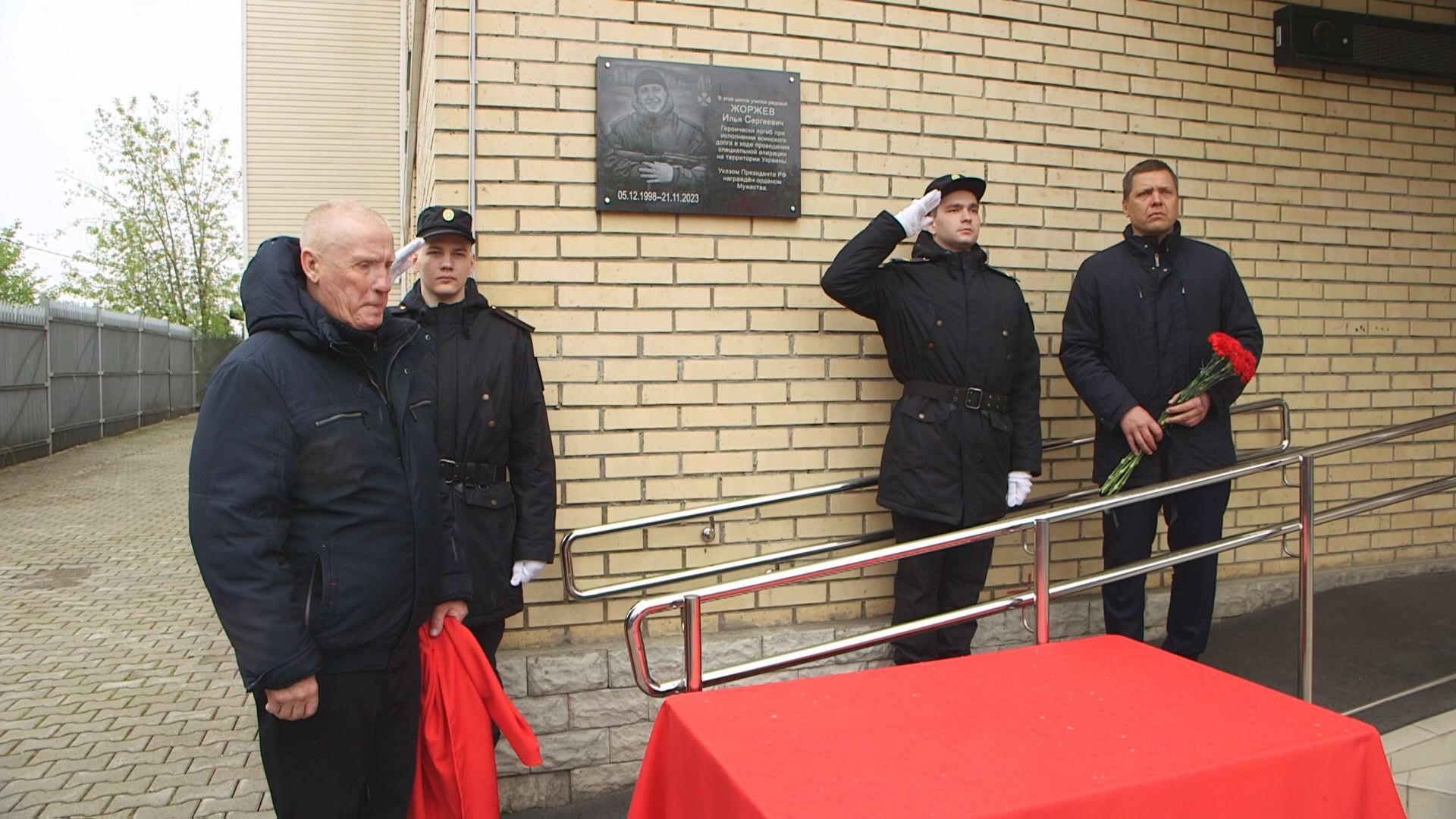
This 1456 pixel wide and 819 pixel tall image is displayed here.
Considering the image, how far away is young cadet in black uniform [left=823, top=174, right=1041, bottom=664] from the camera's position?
362 centimetres

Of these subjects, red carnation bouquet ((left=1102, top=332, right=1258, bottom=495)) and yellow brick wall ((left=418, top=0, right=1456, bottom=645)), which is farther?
yellow brick wall ((left=418, top=0, right=1456, bottom=645))

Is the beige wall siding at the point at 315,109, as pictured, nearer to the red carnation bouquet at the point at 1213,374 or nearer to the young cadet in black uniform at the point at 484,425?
the young cadet in black uniform at the point at 484,425

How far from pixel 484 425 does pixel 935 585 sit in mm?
1692

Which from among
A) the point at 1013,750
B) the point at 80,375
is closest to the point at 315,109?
the point at 80,375

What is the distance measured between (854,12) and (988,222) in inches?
39.8

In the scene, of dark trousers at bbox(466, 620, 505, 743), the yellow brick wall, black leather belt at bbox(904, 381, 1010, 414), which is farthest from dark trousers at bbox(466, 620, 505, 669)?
black leather belt at bbox(904, 381, 1010, 414)

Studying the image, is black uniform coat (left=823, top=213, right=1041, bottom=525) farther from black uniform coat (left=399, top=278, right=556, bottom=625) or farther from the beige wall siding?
the beige wall siding

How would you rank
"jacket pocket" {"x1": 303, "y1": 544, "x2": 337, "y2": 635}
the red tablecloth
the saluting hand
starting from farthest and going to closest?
1. the saluting hand
2. "jacket pocket" {"x1": 303, "y1": 544, "x2": 337, "y2": 635}
3. the red tablecloth

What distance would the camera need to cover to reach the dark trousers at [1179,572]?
382 cm

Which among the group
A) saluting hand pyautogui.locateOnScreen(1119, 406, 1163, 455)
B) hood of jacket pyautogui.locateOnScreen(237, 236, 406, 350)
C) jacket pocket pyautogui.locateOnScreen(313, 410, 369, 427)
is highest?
hood of jacket pyautogui.locateOnScreen(237, 236, 406, 350)

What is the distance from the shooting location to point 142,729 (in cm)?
455

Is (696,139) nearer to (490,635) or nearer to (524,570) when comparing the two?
(524,570)

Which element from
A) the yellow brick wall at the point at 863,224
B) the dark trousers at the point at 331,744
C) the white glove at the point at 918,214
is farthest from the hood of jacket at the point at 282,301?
the white glove at the point at 918,214

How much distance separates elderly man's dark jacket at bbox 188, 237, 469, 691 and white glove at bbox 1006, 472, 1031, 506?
2.17 metres
